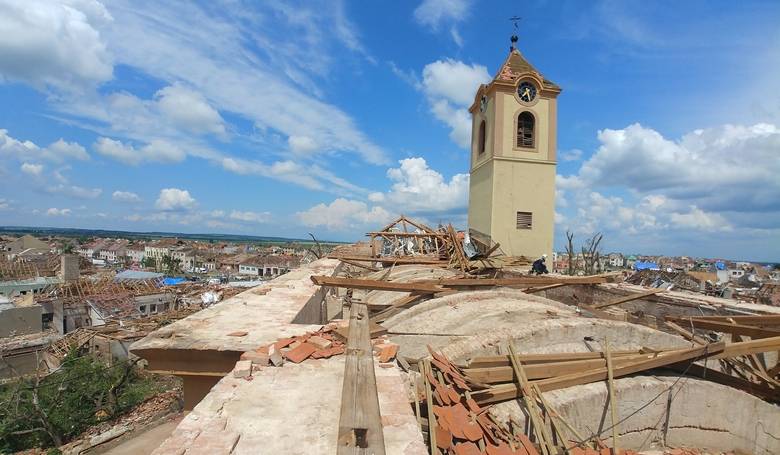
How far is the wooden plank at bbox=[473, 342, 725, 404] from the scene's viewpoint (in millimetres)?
3881

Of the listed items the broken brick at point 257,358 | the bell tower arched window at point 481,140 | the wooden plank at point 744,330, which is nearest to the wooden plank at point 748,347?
the wooden plank at point 744,330

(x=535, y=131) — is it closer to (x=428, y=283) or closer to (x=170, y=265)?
(x=428, y=283)

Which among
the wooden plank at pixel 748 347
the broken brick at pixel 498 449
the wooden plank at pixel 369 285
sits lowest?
the broken brick at pixel 498 449

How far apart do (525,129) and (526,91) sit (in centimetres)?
149

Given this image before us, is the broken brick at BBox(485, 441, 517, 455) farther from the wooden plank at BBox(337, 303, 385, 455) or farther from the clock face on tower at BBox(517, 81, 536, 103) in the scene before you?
the clock face on tower at BBox(517, 81, 536, 103)

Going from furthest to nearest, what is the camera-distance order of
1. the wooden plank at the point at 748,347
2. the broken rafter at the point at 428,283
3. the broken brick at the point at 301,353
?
the broken rafter at the point at 428,283 → the wooden plank at the point at 748,347 → the broken brick at the point at 301,353

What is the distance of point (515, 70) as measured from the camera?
668 inches

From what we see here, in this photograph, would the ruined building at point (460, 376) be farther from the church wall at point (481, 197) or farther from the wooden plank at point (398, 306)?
the church wall at point (481, 197)

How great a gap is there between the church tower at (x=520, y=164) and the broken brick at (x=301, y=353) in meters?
13.4

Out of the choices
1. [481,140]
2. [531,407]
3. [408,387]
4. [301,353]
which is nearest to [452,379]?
[408,387]

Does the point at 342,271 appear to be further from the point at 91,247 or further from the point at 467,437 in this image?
the point at 91,247

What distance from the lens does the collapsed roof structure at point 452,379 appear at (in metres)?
2.30

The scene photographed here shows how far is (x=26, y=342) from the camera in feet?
75.0

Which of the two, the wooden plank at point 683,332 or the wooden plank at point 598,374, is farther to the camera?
the wooden plank at point 683,332
